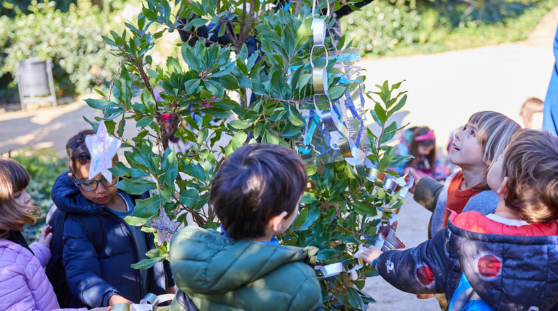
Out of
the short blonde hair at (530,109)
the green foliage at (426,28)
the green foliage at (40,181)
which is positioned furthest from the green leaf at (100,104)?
the green foliage at (426,28)

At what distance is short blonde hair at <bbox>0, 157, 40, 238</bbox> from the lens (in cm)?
185

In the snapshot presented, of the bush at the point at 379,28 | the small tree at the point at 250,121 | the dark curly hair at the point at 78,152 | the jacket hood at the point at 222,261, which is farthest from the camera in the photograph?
the bush at the point at 379,28

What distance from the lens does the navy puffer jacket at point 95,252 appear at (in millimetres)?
1979

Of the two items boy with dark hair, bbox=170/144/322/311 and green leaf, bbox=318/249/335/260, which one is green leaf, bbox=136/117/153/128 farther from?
green leaf, bbox=318/249/335/260

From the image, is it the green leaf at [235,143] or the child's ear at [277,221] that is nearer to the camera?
A: the child's ear at [277,221]

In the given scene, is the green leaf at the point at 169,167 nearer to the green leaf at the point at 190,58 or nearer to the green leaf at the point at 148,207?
the green leaf at the point at 148,207

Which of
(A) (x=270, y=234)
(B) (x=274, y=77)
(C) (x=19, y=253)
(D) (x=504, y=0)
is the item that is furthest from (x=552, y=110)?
(D) (x=504, y=0)

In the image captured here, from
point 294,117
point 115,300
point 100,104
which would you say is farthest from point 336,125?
point 115,300

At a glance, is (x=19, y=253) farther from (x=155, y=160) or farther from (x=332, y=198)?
(x=332, y=198)

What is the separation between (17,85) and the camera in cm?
1237

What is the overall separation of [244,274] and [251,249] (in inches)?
2.6

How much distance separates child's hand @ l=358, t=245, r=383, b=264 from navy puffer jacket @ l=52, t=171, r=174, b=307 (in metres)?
1.00

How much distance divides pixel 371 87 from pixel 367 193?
8.78 m

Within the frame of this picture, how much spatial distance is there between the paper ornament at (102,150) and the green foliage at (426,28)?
11.7 m
